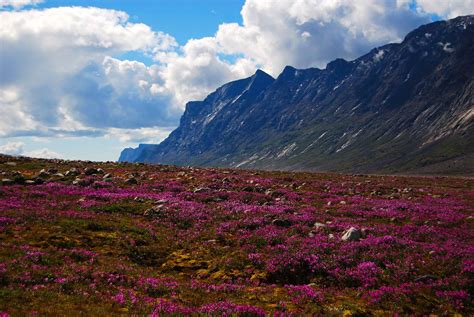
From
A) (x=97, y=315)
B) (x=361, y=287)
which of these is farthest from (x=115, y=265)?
(x=361, y=287)

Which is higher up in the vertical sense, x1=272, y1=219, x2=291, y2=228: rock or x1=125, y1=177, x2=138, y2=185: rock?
x1=125, y1=177, x2=138, y2=185: rock

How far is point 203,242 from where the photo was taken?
61.3 ft

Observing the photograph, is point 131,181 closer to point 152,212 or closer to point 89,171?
point 89,171

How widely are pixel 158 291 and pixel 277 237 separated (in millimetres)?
7714

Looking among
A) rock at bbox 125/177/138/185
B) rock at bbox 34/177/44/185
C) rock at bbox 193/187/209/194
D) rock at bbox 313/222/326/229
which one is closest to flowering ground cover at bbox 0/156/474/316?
rock at bbox 313/222/326/229

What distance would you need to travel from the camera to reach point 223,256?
16.8m

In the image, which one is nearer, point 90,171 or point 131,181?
point 131,181

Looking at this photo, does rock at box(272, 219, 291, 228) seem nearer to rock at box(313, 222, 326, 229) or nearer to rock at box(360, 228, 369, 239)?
rock at box(313, 222, 326, 229)

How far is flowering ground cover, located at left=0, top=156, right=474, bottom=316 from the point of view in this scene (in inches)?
464

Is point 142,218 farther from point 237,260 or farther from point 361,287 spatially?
point 361,287

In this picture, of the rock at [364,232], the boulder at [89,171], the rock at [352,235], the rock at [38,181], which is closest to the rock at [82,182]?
the rock at [38,181]

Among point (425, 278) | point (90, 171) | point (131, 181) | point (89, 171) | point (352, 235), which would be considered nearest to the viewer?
point (425, 278)

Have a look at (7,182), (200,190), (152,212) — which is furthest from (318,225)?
(7,182)

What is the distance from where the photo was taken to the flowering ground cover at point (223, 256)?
38.7ft
